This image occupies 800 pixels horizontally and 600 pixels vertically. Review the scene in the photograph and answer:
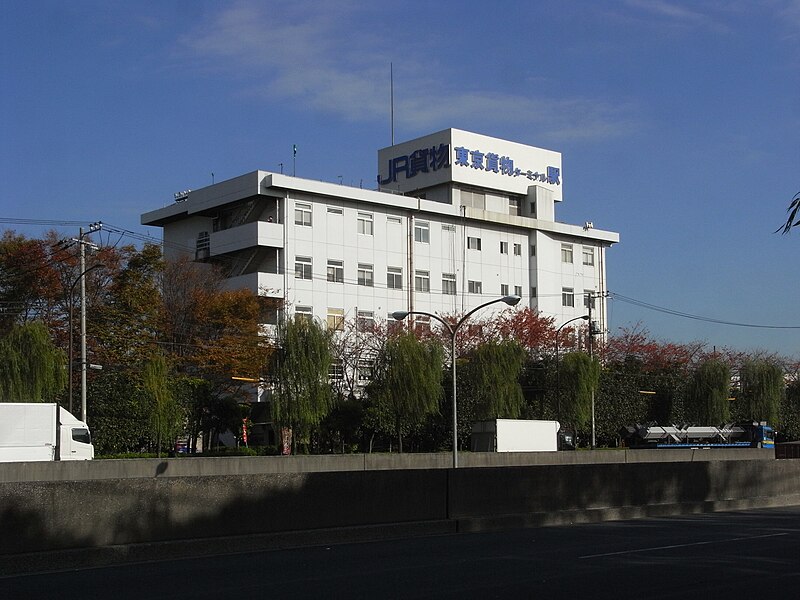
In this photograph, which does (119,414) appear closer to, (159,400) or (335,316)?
(159,400)

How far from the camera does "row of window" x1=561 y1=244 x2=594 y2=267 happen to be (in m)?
86.6

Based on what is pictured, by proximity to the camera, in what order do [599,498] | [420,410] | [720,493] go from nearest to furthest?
[599,498], [720,493], [420,410]

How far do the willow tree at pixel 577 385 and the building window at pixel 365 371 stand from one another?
1158 cm

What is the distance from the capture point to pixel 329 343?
5569cm

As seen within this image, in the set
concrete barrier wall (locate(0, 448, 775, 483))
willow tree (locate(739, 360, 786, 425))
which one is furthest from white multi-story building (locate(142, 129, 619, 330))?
concrete barrier wall (locate(0, 448, 775, 483))

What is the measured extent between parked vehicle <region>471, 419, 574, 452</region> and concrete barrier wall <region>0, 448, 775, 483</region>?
13.5 feet

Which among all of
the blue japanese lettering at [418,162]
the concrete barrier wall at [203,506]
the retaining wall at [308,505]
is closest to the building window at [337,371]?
the blue japanese lettering at [418,162]

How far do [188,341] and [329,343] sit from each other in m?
13.0

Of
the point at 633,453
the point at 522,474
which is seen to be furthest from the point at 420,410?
the point at 522,474

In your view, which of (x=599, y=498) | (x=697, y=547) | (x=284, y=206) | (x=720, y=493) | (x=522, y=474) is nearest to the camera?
(x=697, y=547)

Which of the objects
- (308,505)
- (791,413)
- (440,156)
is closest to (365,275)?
(440,156)

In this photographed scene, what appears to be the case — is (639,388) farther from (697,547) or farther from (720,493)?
(697,547)

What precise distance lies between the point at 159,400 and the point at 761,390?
4378cm

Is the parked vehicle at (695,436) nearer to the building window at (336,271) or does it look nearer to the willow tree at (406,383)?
the willow tree at (406,383)
